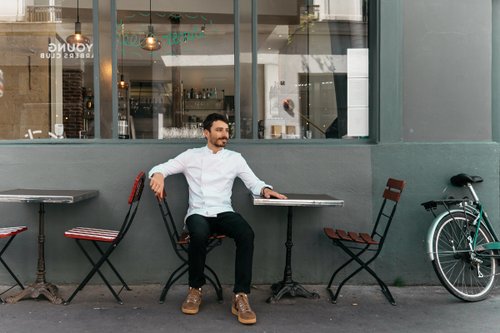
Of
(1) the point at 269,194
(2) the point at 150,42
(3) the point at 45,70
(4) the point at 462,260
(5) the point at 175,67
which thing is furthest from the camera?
(2) the point at 150,42

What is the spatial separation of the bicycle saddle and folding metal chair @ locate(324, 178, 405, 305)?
59cm

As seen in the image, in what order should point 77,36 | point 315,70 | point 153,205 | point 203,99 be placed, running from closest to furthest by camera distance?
1. point 153,205
2. point 315,70
3. point 77,36
4. point 203,99

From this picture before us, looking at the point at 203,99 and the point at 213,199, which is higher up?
the point at 203,99

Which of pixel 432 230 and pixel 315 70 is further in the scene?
pixel 315 70

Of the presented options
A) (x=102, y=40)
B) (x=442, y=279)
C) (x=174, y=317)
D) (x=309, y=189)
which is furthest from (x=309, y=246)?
(x=102, y=40)

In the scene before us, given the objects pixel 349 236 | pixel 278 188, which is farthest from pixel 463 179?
pixel 278 188

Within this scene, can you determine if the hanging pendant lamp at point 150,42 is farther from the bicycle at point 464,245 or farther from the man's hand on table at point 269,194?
the bicycle at point 464,245

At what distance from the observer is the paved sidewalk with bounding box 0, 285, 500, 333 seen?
12.4ft

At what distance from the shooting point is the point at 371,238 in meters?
4.45

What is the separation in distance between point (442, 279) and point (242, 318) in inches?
72.1

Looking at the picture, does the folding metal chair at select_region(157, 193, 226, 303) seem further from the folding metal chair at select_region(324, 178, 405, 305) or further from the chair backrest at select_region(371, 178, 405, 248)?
the chair backrest at select_region(371, 178, 405, 248)

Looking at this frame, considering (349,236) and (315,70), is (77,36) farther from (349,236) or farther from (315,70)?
(349,236)

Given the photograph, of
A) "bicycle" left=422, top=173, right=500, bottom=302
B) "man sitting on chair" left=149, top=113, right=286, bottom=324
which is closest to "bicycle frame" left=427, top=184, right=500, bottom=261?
"bicycle" left=422, top=173, right=500, bottom=302

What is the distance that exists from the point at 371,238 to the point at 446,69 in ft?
6.08
